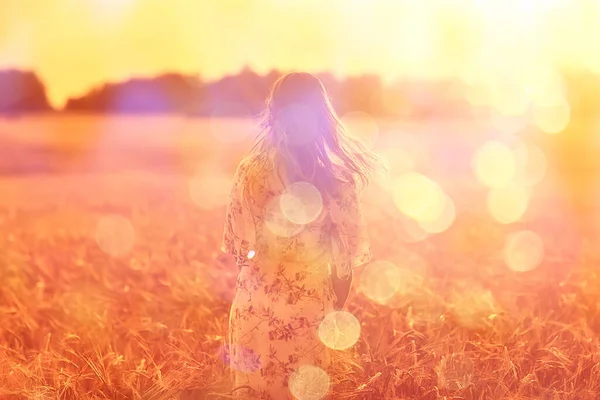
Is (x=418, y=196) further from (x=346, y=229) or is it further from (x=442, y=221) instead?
(x=346, y=229)

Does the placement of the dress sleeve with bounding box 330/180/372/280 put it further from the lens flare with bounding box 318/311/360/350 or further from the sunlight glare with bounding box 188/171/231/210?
the sunlight glare with bounding box 188/171/231/210

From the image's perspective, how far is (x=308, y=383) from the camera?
3.49 meters

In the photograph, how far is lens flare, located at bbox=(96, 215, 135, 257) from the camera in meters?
7.64

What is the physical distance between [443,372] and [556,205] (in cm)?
856

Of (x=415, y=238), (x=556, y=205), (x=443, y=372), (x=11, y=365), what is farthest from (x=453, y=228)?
(x=11, y=365)

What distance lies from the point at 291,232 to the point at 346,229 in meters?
0.25

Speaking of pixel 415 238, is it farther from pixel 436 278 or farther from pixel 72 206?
pixel 72 206

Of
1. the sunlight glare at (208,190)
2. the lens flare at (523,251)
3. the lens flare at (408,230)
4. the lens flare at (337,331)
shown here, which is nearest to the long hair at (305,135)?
the lens flare at (337,331)

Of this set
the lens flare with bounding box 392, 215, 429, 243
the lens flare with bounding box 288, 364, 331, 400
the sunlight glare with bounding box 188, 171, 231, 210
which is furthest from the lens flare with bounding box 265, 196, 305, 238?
the sunlight glare with bounding box 188, 171, 231, 210

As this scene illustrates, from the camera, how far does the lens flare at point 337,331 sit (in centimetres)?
348

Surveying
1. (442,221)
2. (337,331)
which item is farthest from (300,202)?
(442,221)

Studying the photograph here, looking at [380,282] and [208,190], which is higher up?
[380,282]

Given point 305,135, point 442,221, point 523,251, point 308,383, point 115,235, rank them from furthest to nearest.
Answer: point 442,221, point 115,235, point 523,251, point 308,383, point 305,135

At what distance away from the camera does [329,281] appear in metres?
3.50
